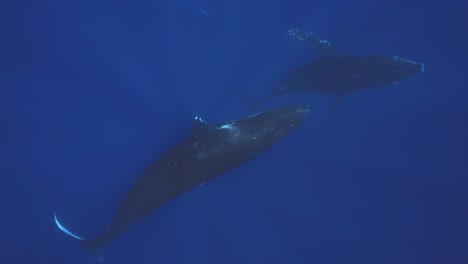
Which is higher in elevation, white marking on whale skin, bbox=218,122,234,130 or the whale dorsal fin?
the whale dorsal fin

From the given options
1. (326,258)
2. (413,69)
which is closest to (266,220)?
(326,258)

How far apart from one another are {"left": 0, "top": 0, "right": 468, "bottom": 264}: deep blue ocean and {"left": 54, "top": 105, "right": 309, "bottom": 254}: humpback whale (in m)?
4.68

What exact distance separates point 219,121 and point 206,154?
18.2 ft

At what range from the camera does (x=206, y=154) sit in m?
8.72

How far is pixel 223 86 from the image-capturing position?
1473 centimetres

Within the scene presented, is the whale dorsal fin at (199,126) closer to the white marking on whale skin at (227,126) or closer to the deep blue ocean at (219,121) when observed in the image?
the white marking on whale skin at (227,126)

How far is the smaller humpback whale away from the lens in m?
11.8

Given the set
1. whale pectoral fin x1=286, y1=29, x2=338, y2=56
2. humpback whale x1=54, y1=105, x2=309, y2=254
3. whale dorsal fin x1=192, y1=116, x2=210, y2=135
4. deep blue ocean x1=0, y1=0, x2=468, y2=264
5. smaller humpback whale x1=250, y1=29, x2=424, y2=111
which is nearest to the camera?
humpback whale x1=54, y1=105, x2=309, y2=254

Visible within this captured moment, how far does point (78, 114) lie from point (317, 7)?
33.5 feet

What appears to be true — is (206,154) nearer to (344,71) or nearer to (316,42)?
(316,42)

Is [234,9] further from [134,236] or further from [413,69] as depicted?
[134,236]

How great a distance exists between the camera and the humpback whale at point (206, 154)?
8.75 metres

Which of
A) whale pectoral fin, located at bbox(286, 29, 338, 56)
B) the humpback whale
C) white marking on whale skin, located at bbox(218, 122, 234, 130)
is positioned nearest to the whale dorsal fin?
the humpback whale

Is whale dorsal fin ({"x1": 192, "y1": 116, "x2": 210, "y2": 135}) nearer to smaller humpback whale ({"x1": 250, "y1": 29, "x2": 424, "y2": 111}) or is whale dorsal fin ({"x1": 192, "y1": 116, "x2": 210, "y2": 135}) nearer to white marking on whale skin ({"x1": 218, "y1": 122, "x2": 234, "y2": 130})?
white marking on whale skin ({"x1": 218, "y1": 122, "x2": 234, "y2": 130})
